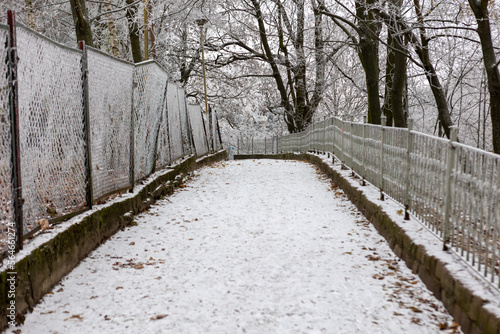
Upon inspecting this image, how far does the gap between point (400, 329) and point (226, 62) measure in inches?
901

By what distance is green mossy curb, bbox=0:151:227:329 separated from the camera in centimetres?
338

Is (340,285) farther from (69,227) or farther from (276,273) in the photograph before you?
(69,227)

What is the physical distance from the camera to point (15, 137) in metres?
3.68

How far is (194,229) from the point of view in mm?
6258

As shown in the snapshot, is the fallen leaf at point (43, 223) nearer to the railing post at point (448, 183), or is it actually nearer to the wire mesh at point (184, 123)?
the railing post at point (448, 183)

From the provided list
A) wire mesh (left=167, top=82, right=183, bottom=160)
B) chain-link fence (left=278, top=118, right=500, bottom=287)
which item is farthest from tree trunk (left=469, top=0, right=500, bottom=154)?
wire mesh (left=167, top=82, right=183, bottom=160)

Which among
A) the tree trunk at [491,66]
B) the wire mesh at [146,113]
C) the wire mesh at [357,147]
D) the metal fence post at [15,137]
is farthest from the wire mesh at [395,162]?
the metal fence post at [15,137]

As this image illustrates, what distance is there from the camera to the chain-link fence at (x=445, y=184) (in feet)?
10.7

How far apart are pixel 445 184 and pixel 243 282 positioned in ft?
6.78

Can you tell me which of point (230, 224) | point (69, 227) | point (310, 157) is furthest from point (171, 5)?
point (69, 227)

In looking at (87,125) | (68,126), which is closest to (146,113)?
(87,125)

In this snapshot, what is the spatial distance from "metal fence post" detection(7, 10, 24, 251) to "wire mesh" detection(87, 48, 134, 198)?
187cm

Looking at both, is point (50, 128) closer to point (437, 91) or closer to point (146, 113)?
point (146, 113)

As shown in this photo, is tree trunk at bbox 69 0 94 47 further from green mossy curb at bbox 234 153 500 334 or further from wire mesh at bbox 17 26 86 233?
green mossy curb at bbox 234 153 500 334
